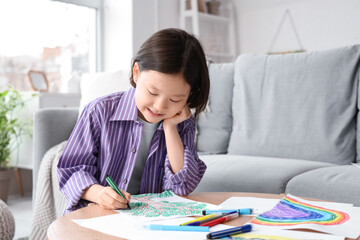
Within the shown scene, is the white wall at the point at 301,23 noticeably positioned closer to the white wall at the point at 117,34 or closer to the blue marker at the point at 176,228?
the white wall at the point at 117,34

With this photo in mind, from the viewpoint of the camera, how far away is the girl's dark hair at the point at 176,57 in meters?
0.98

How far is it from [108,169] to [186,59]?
0.35 meters

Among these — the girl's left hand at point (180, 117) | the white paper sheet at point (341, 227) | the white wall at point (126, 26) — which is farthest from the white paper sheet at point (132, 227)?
the white wall at point (126, 26)

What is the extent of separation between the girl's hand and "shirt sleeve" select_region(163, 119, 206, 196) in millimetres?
203

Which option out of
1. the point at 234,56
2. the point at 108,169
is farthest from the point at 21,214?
the point at 234,56

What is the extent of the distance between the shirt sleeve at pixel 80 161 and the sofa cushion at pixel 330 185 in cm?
86

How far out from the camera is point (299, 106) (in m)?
2.11

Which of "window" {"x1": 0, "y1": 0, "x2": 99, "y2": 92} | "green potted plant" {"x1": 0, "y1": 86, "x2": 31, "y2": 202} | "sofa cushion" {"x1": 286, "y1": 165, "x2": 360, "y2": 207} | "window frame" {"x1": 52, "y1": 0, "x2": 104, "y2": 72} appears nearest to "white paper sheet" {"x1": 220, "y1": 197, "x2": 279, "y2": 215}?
"sofa cushion" {"x1": 286, "y1": 165, "x2": 360, "y2": 207}

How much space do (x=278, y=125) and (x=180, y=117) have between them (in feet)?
3.75

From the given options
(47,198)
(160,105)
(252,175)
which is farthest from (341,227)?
(47,198)

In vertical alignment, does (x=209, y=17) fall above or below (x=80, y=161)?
above

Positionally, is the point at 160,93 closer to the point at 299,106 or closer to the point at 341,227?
the point at 341,227

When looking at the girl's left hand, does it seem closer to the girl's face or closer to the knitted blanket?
the girl's face

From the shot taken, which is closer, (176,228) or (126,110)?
(176,228)
